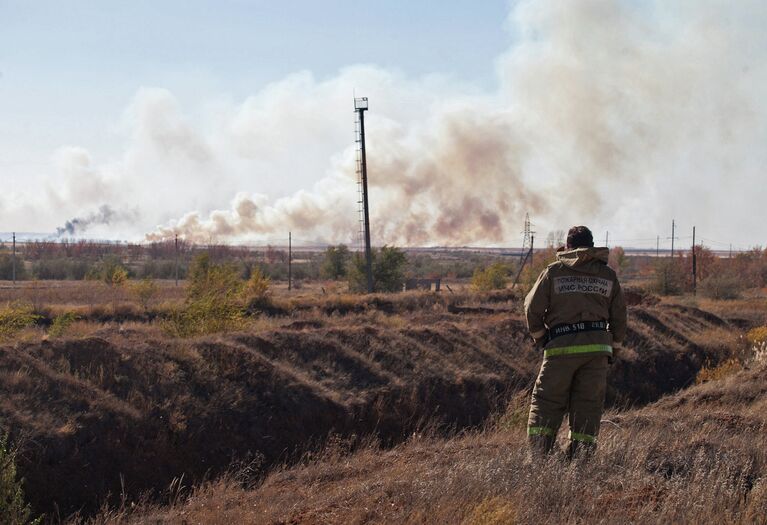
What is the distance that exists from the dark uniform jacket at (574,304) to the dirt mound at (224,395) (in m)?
5.08

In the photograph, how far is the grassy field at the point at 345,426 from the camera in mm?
5969

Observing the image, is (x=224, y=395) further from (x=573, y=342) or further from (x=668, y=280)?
(x=668, y=280)

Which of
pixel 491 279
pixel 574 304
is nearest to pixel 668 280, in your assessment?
pixel 491 279

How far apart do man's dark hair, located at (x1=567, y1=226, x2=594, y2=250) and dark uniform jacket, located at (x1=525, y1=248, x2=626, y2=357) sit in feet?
0.41

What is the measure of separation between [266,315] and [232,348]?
14.5m

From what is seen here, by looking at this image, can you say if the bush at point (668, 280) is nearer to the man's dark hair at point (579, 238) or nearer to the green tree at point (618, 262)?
the green tree at point (618, 262)

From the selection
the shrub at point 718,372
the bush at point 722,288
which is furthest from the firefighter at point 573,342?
the bush at point 722,288

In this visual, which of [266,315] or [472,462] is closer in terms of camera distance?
[472,462]

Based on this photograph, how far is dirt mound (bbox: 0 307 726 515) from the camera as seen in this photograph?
1106 cm

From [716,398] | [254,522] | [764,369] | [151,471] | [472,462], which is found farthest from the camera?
[764,369]

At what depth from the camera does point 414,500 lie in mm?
5848

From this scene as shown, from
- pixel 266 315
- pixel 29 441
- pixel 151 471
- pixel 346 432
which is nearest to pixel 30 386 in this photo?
pixel 29 441

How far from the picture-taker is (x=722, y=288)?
50.8 metres

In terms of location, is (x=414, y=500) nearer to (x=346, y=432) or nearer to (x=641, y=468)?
(x=641, y=468)
